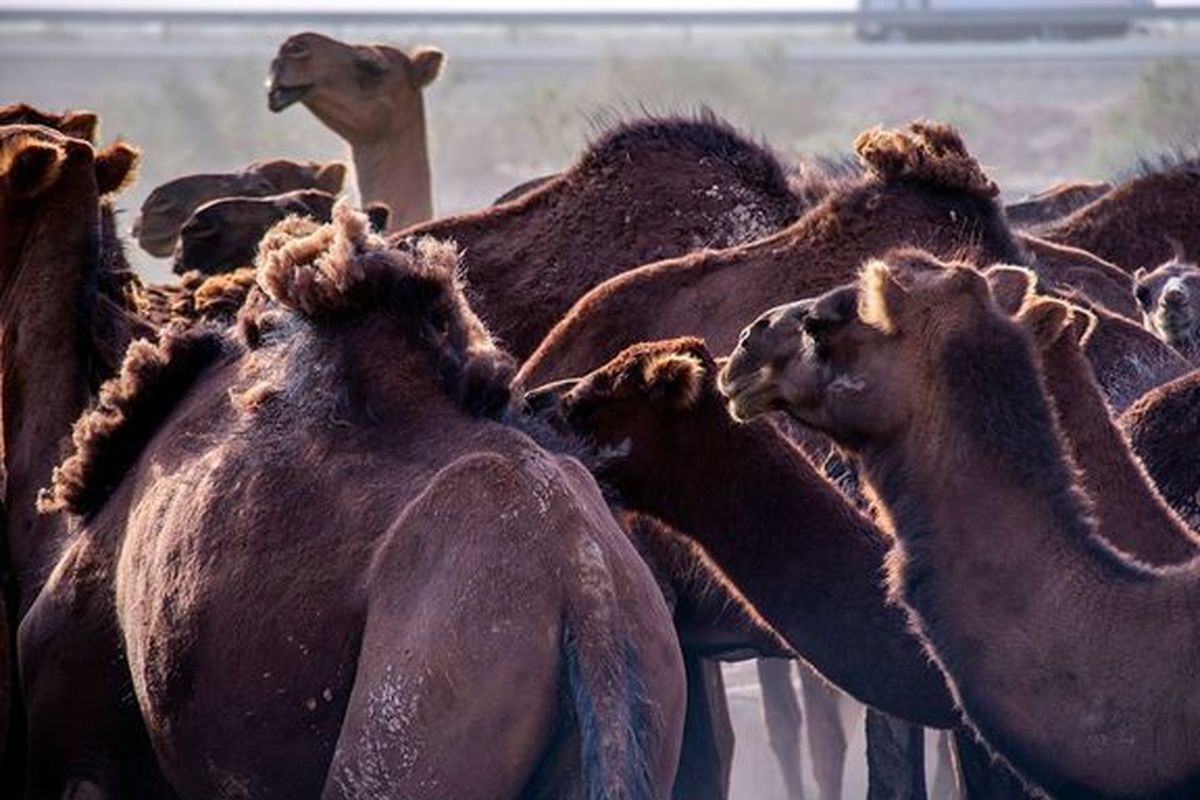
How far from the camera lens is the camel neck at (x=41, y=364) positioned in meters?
7.37

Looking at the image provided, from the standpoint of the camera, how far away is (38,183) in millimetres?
7809

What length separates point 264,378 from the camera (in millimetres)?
6328

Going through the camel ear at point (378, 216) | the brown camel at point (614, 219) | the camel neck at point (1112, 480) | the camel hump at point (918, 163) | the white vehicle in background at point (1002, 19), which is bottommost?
the camel neck at point (1112, 480)

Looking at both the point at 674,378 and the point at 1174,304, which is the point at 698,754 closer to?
the point at 674,378

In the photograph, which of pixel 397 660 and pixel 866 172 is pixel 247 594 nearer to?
pixel 397 660

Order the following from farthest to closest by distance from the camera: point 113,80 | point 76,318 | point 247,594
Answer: point 113,80
point 76,318
point 247,594

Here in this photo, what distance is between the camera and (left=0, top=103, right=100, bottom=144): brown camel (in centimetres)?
859

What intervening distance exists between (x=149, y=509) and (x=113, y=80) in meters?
46.9

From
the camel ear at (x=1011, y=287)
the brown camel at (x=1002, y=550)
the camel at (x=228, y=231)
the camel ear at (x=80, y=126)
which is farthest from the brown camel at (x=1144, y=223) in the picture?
the brown camel at (x=1002, y=550)

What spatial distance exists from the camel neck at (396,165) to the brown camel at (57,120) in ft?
14.2

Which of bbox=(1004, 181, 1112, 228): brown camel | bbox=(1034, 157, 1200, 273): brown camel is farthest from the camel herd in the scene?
bbox=(1004, 181, 1112, 228): brown camel

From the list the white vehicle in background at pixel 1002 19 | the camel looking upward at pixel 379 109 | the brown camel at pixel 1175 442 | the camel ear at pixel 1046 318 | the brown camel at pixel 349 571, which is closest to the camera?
the brown camel at pixel 349 571

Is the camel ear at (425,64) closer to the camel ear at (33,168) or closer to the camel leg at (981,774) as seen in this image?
the camel ear at (33,168)

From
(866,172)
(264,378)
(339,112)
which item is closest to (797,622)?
(264,378)
